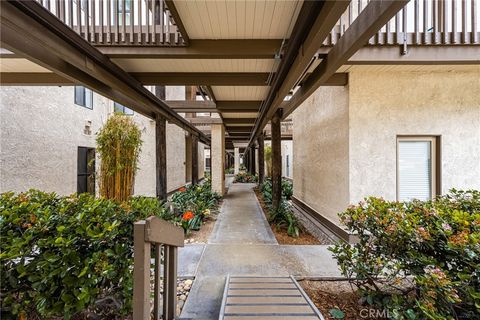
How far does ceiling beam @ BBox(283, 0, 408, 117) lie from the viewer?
1854 millimetres

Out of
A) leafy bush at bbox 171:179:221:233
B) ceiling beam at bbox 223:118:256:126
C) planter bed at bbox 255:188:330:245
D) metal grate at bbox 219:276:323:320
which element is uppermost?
ceiling beam at bbox 223:118:256:126

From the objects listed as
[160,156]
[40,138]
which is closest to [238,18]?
[160,156]

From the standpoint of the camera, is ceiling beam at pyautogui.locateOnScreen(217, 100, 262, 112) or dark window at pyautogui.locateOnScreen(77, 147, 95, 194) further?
dark window at pyautogui.locateOnScreen(77, 147, 95, 194)

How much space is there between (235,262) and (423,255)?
8.30 feet

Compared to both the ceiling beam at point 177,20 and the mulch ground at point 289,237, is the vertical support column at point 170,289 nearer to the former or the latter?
the ceiling beam at point 177,20

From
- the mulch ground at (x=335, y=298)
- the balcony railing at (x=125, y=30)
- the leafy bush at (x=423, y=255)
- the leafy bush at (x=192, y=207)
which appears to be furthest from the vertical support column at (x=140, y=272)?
the leafy bush at (x=192, y=207)

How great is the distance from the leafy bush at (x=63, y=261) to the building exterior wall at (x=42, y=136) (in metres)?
1.79

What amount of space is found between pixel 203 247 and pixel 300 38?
12.6 ft

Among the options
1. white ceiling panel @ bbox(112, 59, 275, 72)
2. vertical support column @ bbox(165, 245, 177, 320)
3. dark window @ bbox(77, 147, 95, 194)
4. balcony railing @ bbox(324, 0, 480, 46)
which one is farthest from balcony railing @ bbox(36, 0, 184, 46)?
dark window @ bbox(77, 147, 95, 194)

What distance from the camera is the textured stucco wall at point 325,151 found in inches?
184

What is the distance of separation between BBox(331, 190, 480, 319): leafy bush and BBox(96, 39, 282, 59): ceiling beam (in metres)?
2.56

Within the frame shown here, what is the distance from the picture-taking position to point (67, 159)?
6.34 metres

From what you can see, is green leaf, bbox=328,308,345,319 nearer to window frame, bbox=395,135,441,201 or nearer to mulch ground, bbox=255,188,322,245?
mulch ground, bbox=255,188,322,245

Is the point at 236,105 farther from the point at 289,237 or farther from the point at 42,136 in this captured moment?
the point at 42,136
